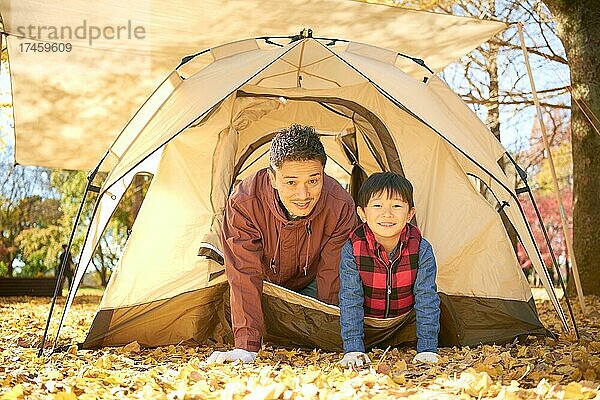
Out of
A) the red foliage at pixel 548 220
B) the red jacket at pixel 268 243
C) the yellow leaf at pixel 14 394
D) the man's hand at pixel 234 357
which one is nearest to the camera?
the yellow leaf at pixel 14 394

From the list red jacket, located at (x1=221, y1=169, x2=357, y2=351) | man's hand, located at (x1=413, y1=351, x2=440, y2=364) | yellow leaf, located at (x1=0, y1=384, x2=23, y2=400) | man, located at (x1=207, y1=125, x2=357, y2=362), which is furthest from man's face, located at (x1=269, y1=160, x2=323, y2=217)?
yellow leaf, located at (x1=0, y1=384, x2=23, y2=400)

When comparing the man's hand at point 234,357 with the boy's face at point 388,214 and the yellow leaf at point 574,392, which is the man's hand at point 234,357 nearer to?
the boy's face at point 388,214

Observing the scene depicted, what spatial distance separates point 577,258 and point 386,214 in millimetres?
4161

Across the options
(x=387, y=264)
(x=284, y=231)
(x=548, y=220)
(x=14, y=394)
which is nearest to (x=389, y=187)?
(x=387, y=264)

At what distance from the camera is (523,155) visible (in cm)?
1306

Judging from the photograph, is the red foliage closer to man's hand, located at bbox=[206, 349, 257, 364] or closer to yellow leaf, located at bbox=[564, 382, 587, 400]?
man's hand, located at bbox=[206, 349, 257, 364]

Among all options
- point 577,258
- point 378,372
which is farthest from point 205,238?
point 577,258

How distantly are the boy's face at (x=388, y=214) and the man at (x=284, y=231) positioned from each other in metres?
0.25

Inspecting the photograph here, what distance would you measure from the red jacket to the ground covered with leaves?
0.23 meters

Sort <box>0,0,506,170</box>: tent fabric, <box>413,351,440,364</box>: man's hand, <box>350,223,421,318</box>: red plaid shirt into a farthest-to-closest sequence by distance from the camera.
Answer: <box>0,0,506,170</box>: tent fabric, <box>350,223,421,318</box>: red plaid shirt, <box>413,351,440,364</box>: man's hand

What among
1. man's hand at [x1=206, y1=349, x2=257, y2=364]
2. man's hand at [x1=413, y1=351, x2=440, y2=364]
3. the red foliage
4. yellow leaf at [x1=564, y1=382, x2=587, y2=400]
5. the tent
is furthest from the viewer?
the red foliage

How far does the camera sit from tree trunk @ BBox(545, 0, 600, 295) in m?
6.27

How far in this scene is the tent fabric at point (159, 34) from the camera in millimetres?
4484

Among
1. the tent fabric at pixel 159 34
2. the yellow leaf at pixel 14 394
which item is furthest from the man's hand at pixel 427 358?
the tent fabric at pixel 159 34
